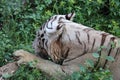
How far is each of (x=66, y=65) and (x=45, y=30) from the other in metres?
0.40

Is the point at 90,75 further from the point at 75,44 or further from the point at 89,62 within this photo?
the point at 75,44

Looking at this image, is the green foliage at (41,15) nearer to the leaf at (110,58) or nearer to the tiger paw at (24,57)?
the tiger paw at (24,57)

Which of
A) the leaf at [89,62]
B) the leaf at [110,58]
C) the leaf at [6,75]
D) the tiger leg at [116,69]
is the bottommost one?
the leaf at [6,75]

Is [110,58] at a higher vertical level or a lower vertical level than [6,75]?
higher

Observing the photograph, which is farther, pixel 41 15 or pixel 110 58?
pixel 41 15

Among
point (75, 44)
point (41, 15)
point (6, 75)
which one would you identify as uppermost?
point (75, 44)

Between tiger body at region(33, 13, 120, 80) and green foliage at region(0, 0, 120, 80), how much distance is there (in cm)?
87

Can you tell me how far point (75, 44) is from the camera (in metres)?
4.07

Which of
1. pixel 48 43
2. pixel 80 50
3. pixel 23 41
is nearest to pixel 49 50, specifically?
pixel 48 43

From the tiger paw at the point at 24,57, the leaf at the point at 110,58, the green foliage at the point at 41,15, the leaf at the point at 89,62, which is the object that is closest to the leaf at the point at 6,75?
the tiger paw at the point at 24,57

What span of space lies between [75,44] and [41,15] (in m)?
1.90

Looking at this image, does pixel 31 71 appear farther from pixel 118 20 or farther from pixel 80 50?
pixel 118 20

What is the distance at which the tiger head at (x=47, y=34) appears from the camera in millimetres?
4098

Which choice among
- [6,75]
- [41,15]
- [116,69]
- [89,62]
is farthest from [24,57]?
[41,15]
